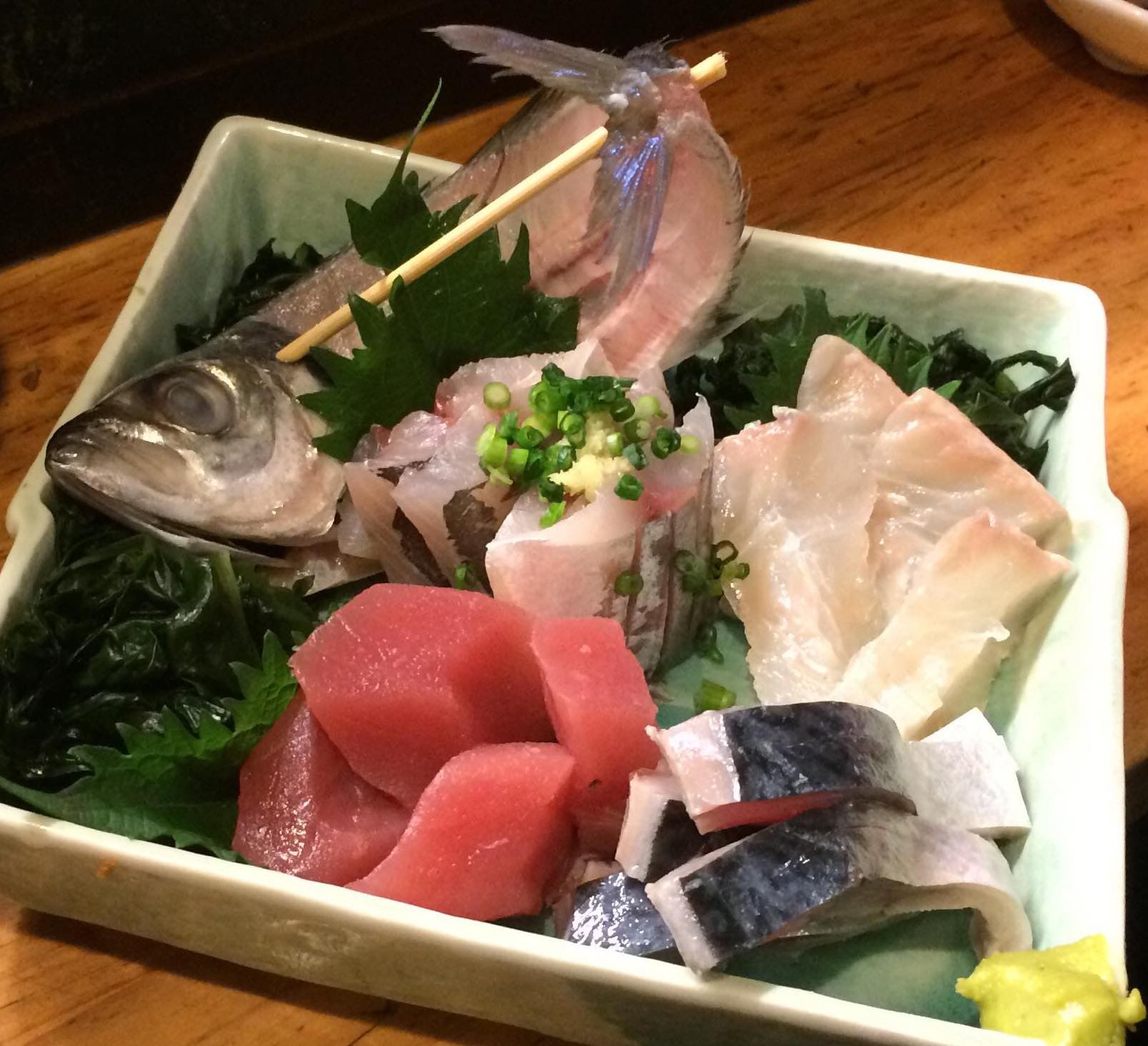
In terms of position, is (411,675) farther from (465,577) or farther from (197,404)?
(197,404)

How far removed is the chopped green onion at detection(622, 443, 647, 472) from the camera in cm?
154

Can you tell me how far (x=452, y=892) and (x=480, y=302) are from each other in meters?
0.93

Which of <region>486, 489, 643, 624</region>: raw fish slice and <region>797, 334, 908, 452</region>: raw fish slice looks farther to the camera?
<region>797, 334, 908, 452</region>: raw fish slice

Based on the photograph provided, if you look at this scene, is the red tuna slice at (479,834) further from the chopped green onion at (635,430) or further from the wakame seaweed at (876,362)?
the wakame seaweed at (876,362)

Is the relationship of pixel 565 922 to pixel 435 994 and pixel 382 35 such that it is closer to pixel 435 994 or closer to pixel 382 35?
pixel 435 994

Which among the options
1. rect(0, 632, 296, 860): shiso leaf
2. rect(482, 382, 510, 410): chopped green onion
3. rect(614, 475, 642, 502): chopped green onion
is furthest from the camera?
rect(482, 382, 510, 410): chopped green onion

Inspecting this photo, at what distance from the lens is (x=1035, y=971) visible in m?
1.21

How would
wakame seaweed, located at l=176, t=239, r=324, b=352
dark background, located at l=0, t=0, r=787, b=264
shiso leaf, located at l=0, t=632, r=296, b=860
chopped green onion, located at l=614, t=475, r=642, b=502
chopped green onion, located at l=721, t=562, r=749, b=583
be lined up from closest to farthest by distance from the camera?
shiso leaf, located at l=0, t=632, r=296, b=860 < chopped green onion, located at l=614, t=475, r=642, b=502 < chopped green onion, located at l=721, t=562, r=749, b=583 < wakame seaweed, located at l=176, t=239, r=324, b=352 < dark background, located at l=0, t=0, r=787, b=264

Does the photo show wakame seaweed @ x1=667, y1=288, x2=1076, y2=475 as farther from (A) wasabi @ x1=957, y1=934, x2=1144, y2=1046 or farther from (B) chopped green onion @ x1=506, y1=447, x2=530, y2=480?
(A) wasabi @ x1=957, y1=934, x2=1144, y2=1046

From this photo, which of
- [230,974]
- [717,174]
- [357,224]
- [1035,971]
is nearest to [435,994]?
[230,974]

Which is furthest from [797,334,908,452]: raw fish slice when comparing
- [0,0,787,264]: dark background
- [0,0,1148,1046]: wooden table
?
[0,0,787,264]: dark background

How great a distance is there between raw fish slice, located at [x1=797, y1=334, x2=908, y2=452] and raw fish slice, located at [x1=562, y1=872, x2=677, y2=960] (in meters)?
0.84

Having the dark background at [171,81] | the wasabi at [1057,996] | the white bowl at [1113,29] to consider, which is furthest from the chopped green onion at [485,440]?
the white bowl at [1113,29]

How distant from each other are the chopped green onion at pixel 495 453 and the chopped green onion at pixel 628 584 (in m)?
0.24
